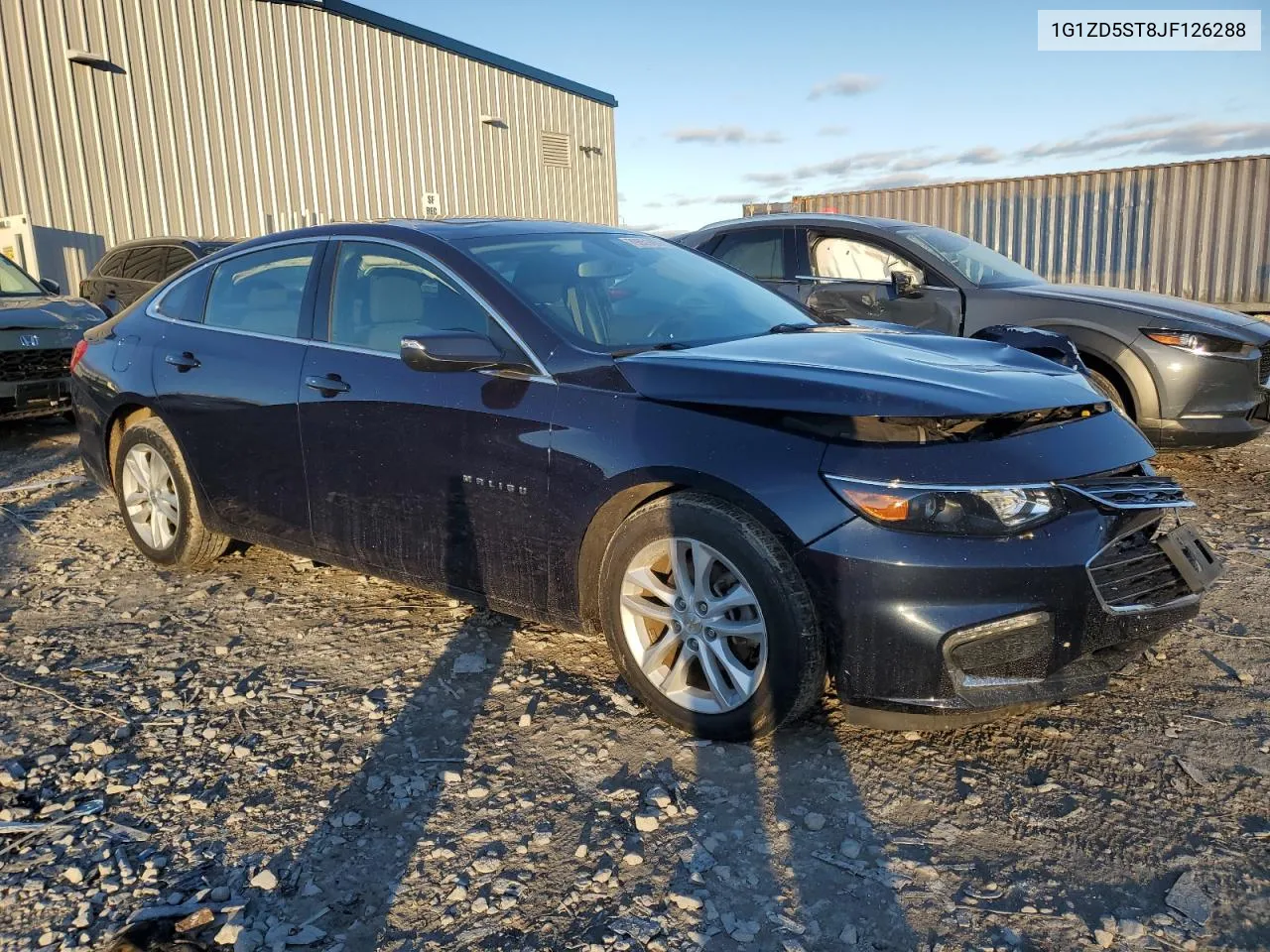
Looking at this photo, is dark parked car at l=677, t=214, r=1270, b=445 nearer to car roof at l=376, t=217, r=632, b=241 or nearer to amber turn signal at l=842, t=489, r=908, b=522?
car roof at l=376, t=217, r=632, b=241

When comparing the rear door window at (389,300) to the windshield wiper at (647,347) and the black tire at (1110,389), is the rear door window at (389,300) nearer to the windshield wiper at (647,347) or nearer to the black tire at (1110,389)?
the windshield wiper at (647,347)

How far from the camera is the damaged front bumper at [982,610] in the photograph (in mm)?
2463

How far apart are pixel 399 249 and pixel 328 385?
576 mm

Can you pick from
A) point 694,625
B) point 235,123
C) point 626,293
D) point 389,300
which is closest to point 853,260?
point 626,293

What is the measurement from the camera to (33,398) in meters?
7.41

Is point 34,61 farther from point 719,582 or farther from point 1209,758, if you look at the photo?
point 1209,758

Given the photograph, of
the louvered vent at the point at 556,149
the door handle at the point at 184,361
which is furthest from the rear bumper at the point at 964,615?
the louvered vent at the point at 556,149

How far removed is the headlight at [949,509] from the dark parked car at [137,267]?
28.4ft

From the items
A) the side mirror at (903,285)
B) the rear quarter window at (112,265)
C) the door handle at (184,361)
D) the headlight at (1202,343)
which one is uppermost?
the rear quarter window at (112,265)

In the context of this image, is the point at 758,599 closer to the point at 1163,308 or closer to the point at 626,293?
the point at 626,293

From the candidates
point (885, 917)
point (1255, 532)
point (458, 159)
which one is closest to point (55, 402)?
point (885, 917)

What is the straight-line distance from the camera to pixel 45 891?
2.25 m

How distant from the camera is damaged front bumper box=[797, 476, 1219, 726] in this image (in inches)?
97.0

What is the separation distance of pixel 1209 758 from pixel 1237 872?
21.8 inches
